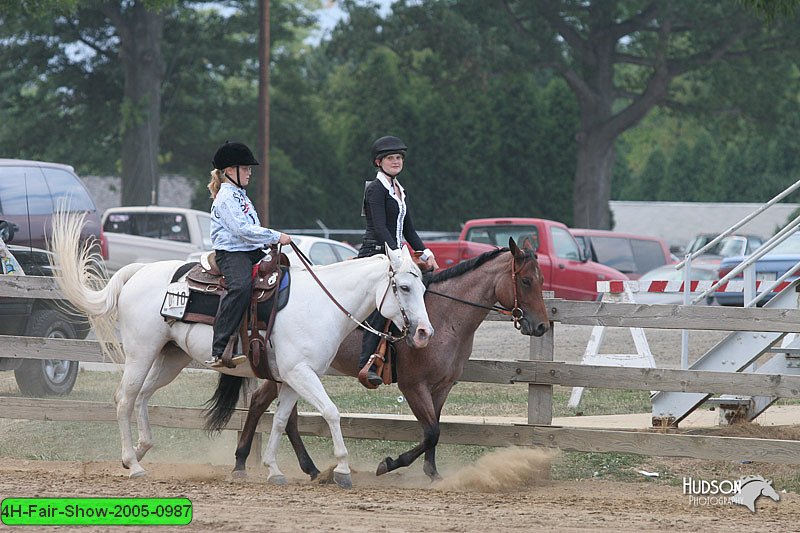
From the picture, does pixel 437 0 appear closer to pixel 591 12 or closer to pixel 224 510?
pixel 591 12

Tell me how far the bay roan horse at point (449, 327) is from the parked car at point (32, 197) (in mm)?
5412

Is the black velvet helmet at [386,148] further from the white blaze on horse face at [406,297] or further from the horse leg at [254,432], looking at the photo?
the horse leg at [254,432]

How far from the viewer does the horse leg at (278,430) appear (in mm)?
8250

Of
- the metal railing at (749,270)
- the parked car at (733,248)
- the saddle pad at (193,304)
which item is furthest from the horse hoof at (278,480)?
the parked car at (733,248)

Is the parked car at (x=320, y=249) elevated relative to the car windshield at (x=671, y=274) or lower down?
elevated

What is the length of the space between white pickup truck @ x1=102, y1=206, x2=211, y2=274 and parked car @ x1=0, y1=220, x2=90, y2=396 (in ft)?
26.1

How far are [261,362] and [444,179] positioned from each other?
1369 inches

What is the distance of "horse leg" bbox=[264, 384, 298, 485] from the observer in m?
8.25

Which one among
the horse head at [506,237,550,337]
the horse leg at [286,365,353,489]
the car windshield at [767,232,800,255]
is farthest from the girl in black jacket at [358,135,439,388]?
the car windshield at [767,232,800,255]

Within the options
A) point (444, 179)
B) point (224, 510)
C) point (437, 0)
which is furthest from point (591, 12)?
point (224, 510)

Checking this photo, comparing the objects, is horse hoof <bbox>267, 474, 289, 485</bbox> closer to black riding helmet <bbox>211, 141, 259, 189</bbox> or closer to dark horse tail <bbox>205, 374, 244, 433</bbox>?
dark horse tail <bbox>205, 374, 244, 433</bbox>

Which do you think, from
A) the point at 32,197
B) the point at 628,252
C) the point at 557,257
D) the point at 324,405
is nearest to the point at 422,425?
the point at 324,405

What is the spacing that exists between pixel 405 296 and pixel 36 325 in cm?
564

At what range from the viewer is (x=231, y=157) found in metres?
8.45
